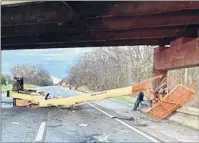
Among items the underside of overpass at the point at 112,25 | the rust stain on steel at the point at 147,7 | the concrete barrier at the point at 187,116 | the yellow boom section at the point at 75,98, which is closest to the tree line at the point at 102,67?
the rust stain on steel at the point at 147,7

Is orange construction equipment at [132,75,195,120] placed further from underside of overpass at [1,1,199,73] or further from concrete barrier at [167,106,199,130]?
underside of overpass at [1,1,199,73]

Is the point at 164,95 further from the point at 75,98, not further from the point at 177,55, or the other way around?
the point at 75,98

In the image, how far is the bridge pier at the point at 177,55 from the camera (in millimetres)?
12909

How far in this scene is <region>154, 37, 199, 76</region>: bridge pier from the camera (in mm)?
12909

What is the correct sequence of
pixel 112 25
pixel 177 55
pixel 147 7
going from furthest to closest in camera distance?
pixel 177 55
pixel 112 25
pixel 147 7

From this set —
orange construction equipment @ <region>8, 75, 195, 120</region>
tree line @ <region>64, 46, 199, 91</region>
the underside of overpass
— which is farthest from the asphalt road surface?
the underside of overpass

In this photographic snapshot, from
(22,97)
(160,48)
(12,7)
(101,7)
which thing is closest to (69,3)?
(101,7)

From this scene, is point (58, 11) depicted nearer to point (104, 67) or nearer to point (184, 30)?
point (104, 67)

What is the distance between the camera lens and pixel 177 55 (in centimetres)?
1435

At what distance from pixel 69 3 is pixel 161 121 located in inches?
214

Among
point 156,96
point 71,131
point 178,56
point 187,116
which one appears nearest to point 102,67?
point 71,131

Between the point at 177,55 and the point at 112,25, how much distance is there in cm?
313

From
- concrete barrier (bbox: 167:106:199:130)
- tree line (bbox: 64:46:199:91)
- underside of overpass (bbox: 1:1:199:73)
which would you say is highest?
underside of overpass (bbox: 1:1:199:73)

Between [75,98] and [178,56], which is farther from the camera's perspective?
[75,98]
